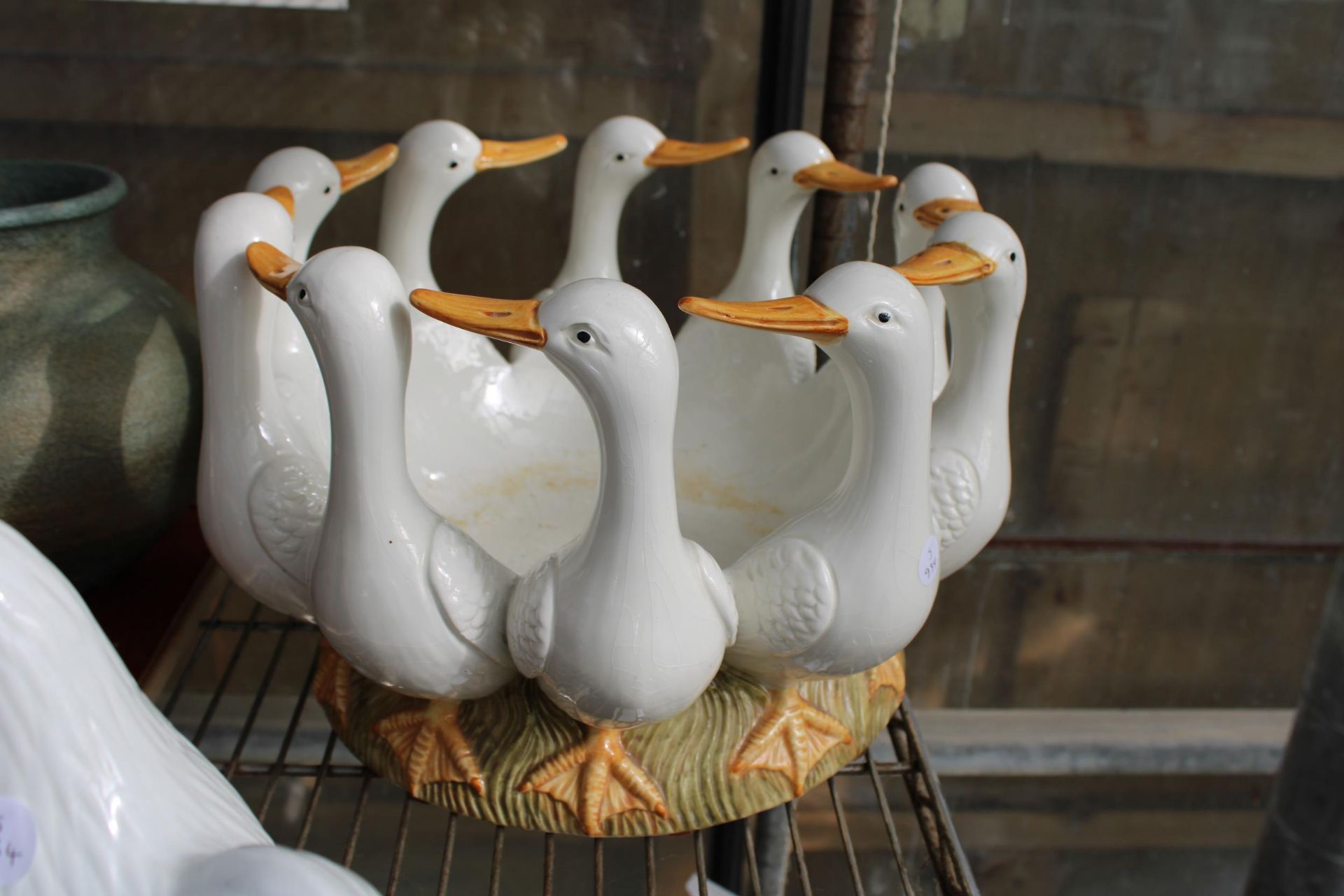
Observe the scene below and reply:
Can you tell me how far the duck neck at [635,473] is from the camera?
0.52 metres

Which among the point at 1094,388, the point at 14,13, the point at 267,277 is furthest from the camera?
the point at 1094,388

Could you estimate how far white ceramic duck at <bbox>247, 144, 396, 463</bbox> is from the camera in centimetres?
72

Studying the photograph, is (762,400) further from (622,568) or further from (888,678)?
(622,568)

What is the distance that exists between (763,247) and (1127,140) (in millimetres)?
556

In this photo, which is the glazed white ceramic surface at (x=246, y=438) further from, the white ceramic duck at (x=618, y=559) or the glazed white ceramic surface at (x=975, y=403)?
the glazed white ceramic surface at (x=975, y=403)

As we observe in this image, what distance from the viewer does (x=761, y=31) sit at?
1081 mm

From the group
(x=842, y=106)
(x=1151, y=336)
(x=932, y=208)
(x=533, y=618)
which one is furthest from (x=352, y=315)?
(x=1151, y=336)

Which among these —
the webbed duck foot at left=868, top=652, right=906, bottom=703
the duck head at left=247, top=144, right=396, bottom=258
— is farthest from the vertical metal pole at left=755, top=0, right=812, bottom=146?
the webbed duck foot at left=868, top=652, right=906, bottom=703

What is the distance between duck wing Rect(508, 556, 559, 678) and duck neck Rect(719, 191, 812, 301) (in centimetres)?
37

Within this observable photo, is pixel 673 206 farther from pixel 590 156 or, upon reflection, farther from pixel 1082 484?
pixel 1082 484

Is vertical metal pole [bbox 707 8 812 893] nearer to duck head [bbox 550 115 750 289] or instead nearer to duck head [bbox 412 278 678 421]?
duck head [bbox 550 115 750 289]

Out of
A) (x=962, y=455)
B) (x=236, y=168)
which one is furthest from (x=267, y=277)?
(x=236, y=168)

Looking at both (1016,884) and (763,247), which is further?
(1016,884)

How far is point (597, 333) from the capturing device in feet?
1.62
